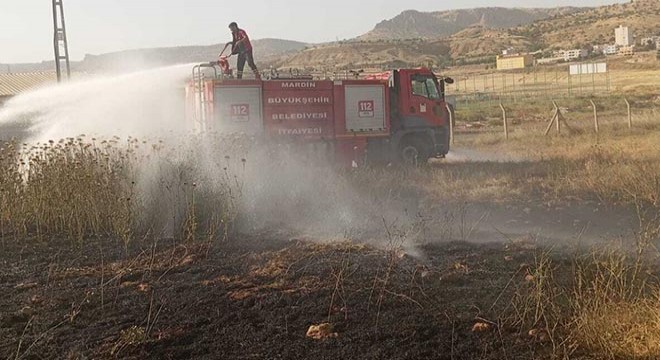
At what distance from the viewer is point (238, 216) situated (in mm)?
9508

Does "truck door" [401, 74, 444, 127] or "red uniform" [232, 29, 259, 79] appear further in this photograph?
"truck door" [401, 74, 444, 127]

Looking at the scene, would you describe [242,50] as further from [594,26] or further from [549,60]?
[594,26]

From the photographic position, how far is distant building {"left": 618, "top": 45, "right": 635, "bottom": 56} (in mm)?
89762

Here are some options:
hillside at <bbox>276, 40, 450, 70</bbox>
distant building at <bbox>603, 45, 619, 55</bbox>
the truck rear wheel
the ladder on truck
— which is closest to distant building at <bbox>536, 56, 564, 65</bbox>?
distant building at <bbox>603, 45, 619, 55</bbox>

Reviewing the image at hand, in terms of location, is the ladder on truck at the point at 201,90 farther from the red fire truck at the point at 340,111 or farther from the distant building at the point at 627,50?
the distant building at the point at 627,50

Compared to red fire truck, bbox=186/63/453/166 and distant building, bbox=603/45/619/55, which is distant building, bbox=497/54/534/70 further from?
red fire truck, bbox=186/63/453/166

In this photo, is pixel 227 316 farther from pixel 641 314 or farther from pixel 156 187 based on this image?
pixel 156 187

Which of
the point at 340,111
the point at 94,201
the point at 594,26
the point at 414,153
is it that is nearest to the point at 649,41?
the point at 594,26

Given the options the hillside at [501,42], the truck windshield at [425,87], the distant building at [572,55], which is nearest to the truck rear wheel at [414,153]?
the truck windshield at [425,87]

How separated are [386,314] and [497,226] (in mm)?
4719

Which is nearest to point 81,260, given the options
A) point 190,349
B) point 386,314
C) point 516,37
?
point 190,349

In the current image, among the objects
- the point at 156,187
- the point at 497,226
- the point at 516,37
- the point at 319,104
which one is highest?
the point at 516,37

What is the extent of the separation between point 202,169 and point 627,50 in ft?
310

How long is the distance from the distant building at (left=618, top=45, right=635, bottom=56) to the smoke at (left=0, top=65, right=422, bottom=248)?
83.7 m
